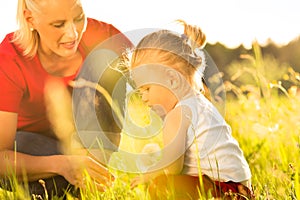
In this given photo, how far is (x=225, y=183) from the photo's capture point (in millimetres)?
2053

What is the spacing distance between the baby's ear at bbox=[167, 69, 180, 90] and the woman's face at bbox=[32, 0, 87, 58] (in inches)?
17.9

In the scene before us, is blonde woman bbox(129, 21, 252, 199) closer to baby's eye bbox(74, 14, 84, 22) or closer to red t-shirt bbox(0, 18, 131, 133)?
baby's eye bbox(74, 14, 84, 22)

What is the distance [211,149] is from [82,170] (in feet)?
1.62

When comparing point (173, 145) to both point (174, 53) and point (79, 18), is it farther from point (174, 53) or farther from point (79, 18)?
point (79, 18)

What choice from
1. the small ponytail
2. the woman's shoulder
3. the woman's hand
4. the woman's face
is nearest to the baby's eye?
the woman's face

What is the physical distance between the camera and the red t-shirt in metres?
2.46

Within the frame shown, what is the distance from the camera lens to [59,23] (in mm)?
2377

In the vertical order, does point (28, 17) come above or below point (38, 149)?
above

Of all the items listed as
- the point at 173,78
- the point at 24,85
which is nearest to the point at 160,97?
the point at 173,78

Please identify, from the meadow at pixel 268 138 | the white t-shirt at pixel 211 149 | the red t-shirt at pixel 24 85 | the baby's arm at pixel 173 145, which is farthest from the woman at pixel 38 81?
the white t-shirt at pixel 211 149

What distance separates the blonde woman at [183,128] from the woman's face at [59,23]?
297mm

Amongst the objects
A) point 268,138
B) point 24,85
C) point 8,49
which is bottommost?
point 268,138

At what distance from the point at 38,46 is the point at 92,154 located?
21.0 inches

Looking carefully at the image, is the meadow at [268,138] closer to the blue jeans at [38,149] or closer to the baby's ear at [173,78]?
the blue jeans at [38,149]
